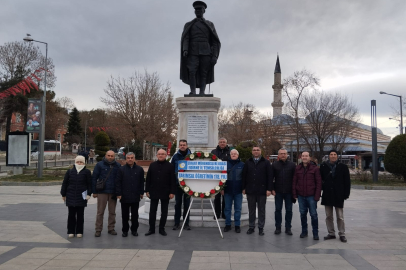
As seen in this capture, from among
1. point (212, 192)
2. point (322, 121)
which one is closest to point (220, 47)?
point (212, 192)

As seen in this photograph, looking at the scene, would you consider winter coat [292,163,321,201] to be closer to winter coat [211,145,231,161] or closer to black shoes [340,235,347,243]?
black shoes [340,235,347,243]

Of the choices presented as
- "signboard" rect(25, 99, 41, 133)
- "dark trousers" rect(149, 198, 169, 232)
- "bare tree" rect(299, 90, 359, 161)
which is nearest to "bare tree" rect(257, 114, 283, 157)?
"bare tree" rect(299, 90, 359, 161)

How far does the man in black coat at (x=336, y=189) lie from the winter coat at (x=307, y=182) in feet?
0.57

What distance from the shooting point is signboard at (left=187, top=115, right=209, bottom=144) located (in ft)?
31.6

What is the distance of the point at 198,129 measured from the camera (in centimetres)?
966

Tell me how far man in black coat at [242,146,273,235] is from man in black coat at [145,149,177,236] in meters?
1.57

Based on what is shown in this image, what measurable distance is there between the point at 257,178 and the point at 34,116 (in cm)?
1891

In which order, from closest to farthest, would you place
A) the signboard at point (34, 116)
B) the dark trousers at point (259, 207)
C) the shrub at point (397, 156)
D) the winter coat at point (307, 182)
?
Result: the winter coat at point (307, 182) → the dark trousers at point (259, 207) → the shrub at point (397, 156) → the signboard at point (34, 116)

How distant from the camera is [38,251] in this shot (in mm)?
5910

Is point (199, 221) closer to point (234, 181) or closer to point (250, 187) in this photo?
point (234, 181)

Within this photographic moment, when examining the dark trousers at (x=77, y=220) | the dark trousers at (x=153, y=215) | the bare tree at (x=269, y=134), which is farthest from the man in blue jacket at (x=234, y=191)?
the bare tree at (x=269, y=134)

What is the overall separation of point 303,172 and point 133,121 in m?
33.3

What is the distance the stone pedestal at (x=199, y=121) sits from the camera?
9641 mm

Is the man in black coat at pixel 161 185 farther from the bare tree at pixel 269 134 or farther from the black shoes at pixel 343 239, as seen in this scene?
the bare tree at pixel 269 134
